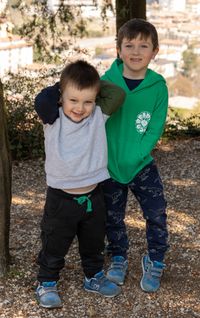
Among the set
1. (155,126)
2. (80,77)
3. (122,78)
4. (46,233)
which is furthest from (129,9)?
(46,233)

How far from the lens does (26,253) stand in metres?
3.73

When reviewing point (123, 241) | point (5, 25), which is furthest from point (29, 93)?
point (123, 241)

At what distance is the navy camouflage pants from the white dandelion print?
224mm

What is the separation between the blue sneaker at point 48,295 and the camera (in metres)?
3.05

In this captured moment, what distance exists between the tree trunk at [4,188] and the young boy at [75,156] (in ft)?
1.30

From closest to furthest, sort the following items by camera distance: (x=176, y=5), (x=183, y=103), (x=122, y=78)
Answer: (x=122, y=78), (x=183, y=103), (x=176, y=5)

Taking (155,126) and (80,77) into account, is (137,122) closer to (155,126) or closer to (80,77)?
(155,126)

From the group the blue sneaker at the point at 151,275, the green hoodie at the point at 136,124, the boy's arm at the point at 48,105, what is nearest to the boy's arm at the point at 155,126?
the green hoodie at the point at 136,124

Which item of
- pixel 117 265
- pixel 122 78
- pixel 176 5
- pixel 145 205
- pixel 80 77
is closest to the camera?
pixel 80 77

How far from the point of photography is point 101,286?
3.18 metres

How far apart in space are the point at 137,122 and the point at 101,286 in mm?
966

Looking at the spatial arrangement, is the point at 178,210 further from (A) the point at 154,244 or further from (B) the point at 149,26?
(B) the point at 149,26

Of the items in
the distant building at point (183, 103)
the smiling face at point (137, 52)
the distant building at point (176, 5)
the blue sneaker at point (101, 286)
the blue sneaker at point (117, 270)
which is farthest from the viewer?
the distant building at point (176, 5)

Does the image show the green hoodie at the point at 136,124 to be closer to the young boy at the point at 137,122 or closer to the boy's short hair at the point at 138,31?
the young boy at the point at 137,122
